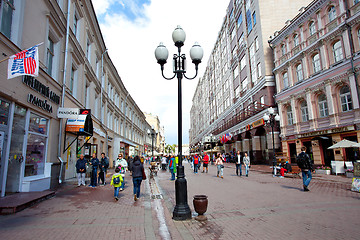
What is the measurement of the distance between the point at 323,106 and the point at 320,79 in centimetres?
237

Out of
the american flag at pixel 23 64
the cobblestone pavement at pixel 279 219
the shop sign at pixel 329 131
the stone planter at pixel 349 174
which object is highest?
the american flag at pixel 23 64

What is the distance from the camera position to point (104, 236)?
4.60 m

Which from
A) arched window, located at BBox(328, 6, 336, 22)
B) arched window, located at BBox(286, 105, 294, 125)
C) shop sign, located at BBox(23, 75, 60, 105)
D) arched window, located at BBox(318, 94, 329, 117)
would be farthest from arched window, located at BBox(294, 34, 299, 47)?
shop sign, located at BBox(23, 75, 60, 105)

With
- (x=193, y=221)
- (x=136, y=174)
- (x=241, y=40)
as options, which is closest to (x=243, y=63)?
(x=241, y=40)

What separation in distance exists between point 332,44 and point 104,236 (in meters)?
21.6

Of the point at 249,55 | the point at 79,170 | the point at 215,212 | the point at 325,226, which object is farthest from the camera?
the point at 249,55

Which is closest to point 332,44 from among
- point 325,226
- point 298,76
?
point 298,76

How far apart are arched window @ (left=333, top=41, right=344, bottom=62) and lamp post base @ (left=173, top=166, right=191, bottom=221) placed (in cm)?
1821

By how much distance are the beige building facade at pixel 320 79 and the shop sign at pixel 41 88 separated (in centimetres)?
1949

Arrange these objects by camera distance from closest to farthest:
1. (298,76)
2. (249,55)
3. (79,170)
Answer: (79,170), (298,76), (249,55)

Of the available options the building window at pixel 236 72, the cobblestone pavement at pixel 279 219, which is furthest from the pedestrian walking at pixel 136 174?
the building window at pixel 236 72

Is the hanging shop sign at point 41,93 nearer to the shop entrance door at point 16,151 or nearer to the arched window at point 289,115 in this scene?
the shop entrance door at point 16,151

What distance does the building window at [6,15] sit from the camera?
7.90 m

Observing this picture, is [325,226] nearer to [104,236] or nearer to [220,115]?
[104,236]
